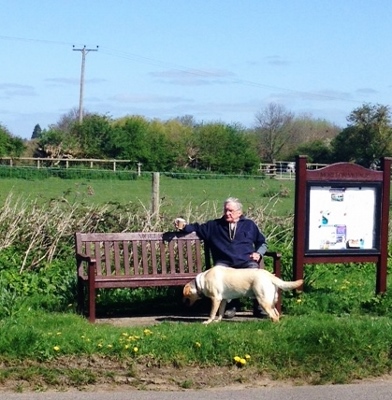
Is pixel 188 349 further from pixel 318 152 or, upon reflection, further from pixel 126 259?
pixel 318 152

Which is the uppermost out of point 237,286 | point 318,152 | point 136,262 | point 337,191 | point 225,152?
point 318,152

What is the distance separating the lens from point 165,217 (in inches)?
522

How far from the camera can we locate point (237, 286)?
9.34m

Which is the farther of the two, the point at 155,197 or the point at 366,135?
the point at 366,135

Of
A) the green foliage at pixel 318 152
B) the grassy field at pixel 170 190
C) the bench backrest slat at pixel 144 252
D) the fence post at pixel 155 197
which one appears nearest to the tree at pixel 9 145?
the green foliage at pixel 318 152

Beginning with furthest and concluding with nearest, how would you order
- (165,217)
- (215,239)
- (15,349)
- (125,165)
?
(125,165), (165,217), (215,239), (15,349)

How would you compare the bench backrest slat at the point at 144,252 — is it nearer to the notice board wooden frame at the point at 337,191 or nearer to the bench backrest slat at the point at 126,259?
the bench backrest slat at the point at 126,259

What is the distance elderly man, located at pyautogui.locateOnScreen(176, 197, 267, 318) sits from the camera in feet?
32.0

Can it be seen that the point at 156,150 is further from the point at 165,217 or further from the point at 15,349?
the point at 15,349

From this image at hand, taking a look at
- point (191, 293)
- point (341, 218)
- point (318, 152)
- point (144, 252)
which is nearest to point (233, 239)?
point (191, 293)

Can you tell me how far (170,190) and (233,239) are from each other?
1130 centimetres

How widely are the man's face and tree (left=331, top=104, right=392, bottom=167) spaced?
4025 centimetres

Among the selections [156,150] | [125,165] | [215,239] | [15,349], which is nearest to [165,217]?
[215,239]

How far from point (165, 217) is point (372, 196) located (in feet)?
12.2
